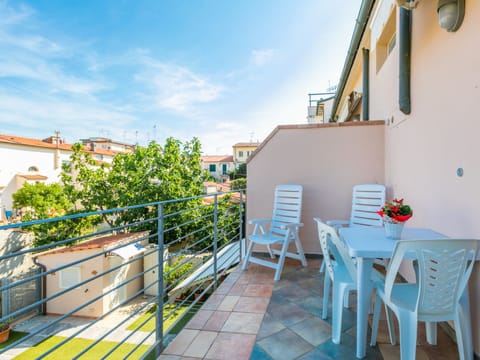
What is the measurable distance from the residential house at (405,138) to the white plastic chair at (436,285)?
1.01ft

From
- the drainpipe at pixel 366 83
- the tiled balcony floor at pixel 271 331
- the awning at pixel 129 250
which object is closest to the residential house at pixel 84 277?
the awning at pixel 129 250

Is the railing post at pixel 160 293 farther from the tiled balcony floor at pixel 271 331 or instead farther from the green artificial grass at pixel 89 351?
the green artificial grass at pixel 89 351

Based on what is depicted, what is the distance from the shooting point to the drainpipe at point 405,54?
9.04ft

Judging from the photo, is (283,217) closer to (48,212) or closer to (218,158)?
(48,212)

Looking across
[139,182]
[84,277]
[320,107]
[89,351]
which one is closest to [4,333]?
[84,277]

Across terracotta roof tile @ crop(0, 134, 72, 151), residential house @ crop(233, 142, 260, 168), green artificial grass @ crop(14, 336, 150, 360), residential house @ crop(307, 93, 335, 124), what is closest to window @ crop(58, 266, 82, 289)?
Answer: green artificial grass @ crop(14, 336, 150, 360)

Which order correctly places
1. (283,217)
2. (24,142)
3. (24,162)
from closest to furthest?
(283,217) → (24,162) → (24,142)

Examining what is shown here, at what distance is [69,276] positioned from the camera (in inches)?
346

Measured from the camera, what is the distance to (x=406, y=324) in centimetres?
150

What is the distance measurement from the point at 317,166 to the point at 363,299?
2.40m

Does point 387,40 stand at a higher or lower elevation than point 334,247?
higher

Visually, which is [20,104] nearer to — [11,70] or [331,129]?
[11,70]

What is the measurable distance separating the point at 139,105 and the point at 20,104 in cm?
1105

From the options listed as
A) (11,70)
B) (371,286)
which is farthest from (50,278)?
(11,70)
